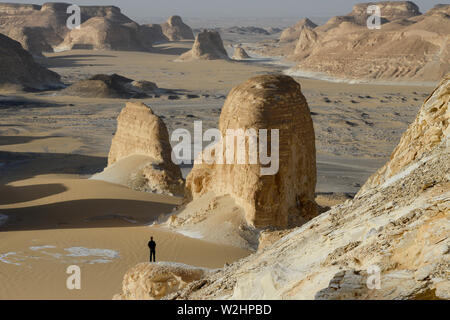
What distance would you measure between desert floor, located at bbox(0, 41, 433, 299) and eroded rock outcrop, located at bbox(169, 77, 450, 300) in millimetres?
5691

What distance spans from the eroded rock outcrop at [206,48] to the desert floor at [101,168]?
27.3 ft

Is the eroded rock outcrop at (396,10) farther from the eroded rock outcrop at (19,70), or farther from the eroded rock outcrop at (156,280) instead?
the eroded rock outcrop at (156,280)

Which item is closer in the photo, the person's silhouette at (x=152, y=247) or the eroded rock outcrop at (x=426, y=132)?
the eroded rock outcrop at (x=426, y=132)

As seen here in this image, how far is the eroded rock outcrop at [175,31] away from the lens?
121 meters

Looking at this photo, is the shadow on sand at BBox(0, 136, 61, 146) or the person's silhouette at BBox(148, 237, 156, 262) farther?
the shadow on sand at BBox(0, 136, 61, 146)

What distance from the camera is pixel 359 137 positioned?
111 ft

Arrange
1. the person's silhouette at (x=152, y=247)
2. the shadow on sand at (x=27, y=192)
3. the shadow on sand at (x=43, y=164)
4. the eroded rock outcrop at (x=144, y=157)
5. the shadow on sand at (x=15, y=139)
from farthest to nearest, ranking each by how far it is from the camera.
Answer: the shadow on sand at (x=15, y=139) → the shadow on sand at (x=43, y=164) → the eroded rock outcrop at (x=144, y=157) → the shadow on sand at (x=27, y=192) → the person's silhouette at (x=152, y=247)

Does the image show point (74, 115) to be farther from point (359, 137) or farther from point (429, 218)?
point (429, 218)

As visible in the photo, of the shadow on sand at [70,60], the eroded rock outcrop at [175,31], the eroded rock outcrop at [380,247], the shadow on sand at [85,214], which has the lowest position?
the shadow on sand at [85,214]

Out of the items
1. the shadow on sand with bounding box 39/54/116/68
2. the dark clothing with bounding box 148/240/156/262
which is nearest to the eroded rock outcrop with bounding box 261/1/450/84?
the shadow on sand with bounding box 39/54/116/68

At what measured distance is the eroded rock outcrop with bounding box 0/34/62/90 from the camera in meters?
51.4

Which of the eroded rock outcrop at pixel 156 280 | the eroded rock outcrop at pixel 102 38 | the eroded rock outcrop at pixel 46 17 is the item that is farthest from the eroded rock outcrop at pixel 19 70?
the eroded rock outcrop at pixel 156 280

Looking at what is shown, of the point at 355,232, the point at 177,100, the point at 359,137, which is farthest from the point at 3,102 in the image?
the point at 355,232

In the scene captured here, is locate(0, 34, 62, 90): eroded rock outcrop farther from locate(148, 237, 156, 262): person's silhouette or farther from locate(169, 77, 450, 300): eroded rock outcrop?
locate(169, 77, 450, 300): eroded rock outcrop
